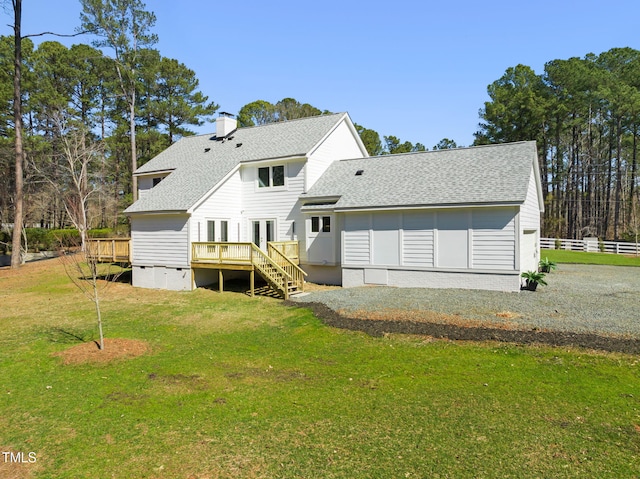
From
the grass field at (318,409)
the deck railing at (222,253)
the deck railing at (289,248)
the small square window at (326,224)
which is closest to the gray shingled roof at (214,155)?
the deck railing at (222,253)

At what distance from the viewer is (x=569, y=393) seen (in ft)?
21.9

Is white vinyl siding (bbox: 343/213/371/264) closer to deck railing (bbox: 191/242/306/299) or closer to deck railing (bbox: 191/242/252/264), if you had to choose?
deck railing (bbox: 191/242/306/299)

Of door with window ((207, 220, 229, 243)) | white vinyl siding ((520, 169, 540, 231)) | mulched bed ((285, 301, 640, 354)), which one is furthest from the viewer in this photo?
door with window ((207, 220, 229, 243))

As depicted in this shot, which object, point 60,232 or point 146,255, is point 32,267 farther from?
point 146,255

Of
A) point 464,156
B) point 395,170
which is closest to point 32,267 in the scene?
point 395,170

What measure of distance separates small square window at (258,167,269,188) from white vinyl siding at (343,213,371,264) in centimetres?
549

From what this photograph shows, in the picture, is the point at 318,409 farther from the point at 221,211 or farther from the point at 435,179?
the point at 221,211

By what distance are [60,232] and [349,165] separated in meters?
24.0

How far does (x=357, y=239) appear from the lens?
17.6m

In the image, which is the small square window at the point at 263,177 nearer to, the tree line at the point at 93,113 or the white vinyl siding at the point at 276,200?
the white vinyl siding at the point at 276,200

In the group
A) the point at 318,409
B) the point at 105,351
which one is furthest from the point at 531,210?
the point at 105,351

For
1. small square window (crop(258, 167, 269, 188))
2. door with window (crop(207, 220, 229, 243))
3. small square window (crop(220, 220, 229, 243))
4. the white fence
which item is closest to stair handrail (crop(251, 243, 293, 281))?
door with window (crop(207, 220, 229, 243))

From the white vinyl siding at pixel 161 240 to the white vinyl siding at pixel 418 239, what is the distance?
948 cm

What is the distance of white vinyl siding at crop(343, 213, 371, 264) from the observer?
57.1 feet
